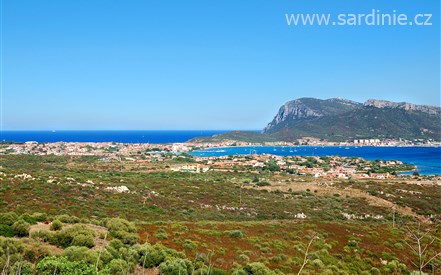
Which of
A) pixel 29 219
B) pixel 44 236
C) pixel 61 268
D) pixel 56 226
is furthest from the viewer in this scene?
pixel 29 219

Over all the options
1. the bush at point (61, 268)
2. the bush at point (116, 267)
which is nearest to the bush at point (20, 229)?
the bush at point (116, 267)

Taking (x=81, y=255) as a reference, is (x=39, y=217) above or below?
below

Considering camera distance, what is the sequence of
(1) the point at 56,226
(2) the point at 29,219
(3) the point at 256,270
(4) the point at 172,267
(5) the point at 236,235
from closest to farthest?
(4) the point at 172,267, (3) the point at 256,270, (1) the point at 56,226, (2) the point at 29,219, (5) the point at 236,235

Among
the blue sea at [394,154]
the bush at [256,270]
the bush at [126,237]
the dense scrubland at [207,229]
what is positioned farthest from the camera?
the blue sea at [394,154]

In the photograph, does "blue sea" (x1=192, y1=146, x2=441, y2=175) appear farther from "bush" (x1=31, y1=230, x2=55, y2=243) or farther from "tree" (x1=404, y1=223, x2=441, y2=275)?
"bush" (x1=31, y1=230, x2=55, y2=243)

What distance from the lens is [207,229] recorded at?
73.3 feet

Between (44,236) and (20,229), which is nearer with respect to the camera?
A: (44,236)

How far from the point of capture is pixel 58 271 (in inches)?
366

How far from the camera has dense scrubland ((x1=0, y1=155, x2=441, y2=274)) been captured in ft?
38.8

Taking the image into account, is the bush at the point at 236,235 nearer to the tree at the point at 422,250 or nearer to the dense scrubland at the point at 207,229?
the dense scrubland at the point at 207,229

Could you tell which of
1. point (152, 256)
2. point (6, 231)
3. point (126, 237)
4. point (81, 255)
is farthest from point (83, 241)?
point (6, 231)

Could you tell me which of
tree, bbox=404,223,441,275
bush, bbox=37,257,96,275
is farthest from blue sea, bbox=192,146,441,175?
bush, bbox=37,257,96,275

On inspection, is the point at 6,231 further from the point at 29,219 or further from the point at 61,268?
the point at 61,268

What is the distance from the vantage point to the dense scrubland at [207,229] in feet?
38.8
